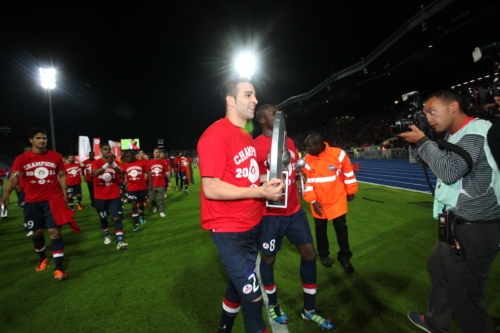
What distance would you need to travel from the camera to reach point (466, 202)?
1.82 m

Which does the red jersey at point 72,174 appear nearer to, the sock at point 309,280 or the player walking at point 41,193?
the player walking at point 41,193

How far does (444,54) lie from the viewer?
1911cm

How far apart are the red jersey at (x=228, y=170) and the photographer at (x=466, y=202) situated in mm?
1250

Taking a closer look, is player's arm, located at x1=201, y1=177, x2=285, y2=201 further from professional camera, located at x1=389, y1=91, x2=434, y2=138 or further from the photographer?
the photographer

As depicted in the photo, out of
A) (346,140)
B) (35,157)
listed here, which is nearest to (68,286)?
(35,157)

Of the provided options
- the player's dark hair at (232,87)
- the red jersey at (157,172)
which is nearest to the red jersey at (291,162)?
the player's dark hair at (232,87)

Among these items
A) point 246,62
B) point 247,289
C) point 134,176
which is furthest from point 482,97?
point 246,62

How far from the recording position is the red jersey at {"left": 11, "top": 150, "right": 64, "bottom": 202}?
13.0 ft

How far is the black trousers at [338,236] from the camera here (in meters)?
3.75

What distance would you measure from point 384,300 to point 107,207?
5.27 m

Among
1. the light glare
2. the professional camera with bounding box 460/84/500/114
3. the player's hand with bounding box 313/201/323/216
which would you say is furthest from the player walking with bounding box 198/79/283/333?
the light glare

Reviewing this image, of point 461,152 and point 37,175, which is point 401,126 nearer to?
point 461,152

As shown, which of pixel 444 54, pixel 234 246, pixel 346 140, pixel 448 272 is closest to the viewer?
pixel 234 246

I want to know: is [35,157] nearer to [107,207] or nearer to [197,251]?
[107,207]
